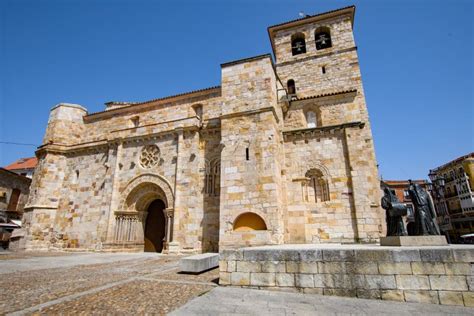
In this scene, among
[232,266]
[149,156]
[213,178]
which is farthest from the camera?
[149,156]

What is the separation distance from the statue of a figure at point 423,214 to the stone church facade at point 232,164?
16.5 ft

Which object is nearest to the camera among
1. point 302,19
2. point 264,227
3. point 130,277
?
point 130,277

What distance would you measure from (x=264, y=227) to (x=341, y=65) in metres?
11.7

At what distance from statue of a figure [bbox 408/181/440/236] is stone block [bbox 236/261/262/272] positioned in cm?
349

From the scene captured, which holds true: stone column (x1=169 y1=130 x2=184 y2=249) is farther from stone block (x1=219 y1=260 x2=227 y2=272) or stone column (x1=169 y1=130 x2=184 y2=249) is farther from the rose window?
stone block (x1=219 y1=260 x2=227 y2=272)

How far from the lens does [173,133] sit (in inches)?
528

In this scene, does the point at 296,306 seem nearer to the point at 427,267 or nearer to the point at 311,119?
the point at 427,267

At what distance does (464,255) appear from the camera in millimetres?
3994

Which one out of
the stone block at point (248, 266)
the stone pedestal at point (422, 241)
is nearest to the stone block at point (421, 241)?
the stone pedestal at point (422, 241)

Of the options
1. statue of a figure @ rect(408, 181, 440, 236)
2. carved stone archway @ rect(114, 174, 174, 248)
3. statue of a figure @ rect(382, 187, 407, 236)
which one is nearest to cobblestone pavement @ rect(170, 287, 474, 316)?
statue of a figure @ rect(408, 181, 440, 236)

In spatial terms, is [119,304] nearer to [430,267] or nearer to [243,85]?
[430,267]

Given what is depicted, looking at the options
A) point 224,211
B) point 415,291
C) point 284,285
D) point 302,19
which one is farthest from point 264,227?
point 302,19

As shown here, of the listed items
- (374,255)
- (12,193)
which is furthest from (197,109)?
(12,193)

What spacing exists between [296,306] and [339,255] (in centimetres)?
133
